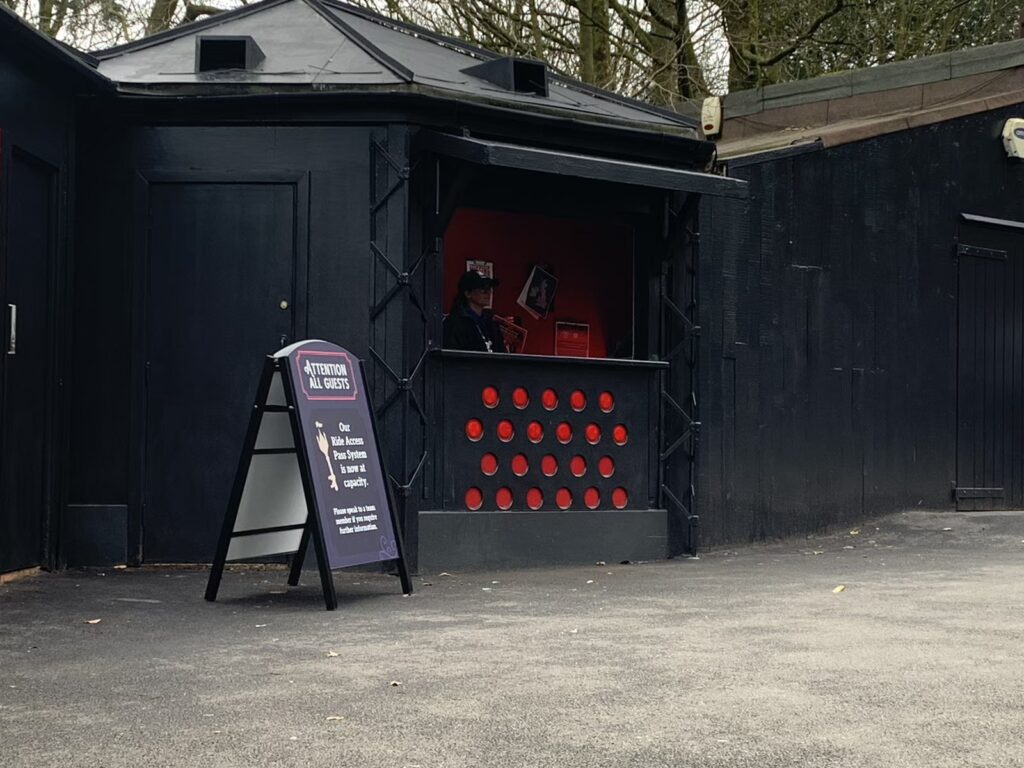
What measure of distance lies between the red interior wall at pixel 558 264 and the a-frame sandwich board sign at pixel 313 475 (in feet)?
14.9

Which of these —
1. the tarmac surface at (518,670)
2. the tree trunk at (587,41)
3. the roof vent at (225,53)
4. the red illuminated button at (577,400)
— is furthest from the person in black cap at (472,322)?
the tree trunk at (587,41)

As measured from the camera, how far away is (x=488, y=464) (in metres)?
10.3

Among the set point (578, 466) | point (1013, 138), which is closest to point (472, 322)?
point (578, 466)

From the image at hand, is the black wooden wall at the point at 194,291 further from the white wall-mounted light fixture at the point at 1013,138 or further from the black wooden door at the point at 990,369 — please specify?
the white wall-mounted light fixture at the point at 1013,138

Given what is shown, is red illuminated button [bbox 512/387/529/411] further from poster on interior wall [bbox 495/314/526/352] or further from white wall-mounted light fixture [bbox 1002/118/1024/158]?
white wall-mounted light fixture [bbox 1002/118/1024/158]

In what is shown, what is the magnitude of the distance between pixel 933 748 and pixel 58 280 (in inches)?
275

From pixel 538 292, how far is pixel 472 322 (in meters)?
2.69

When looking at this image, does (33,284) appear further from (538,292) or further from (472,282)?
(538,292)

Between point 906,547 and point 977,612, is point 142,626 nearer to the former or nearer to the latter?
point 977,612

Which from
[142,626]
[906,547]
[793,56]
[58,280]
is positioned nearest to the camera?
[142,626]

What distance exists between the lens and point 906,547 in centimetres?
1165

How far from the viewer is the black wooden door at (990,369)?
44.4 feet

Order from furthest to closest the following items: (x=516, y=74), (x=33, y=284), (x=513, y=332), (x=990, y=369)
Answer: (x=990, y=369), (x=513, y=332), (x=516, y=74), (x=33, y=284)

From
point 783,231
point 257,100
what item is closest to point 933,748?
point 257,100
